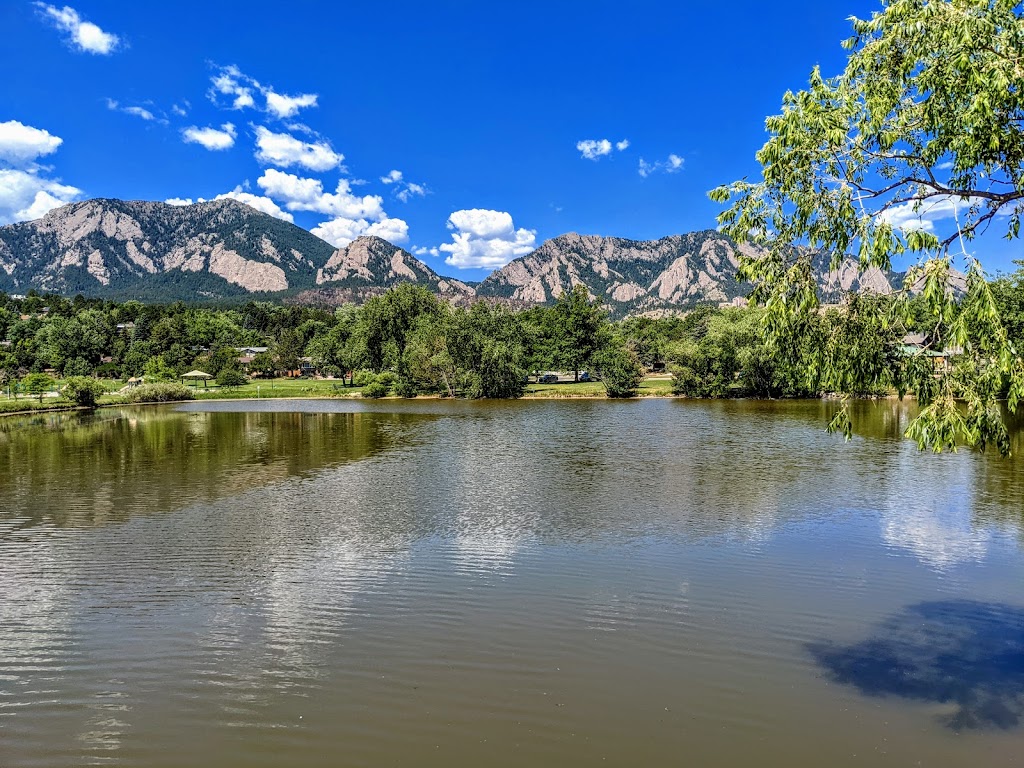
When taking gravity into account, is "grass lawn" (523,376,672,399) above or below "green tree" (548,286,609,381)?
below

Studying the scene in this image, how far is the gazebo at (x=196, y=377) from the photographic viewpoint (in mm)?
111500

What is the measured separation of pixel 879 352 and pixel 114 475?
106ft

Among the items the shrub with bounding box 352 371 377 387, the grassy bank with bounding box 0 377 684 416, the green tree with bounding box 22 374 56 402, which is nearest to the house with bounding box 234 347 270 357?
the grassy bank with bounding box 0 377 684 416

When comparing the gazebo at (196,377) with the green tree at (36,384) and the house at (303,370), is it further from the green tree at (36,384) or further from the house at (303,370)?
the house at (303,370)

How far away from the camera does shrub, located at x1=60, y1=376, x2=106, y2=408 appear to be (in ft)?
248

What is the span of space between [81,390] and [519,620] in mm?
82403

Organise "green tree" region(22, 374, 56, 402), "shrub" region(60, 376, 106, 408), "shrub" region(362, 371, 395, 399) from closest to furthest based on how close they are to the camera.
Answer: "shrub" region(60, 376, 106, 408), "green tree" region(22, 374, 56, 402), "shrub" region(362, 371, 395, 399)

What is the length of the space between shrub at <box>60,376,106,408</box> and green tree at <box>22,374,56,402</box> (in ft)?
31.0

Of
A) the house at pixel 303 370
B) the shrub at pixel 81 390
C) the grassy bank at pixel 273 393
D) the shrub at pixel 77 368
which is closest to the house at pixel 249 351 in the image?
the house at pixel 303 370

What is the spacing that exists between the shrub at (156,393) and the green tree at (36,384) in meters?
10.4

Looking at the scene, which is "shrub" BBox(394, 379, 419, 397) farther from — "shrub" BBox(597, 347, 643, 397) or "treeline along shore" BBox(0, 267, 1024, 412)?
"shrub" BBox(597, 347, 643, 397)

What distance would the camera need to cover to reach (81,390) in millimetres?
75812

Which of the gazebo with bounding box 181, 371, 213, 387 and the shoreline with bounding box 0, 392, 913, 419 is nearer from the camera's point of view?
the shoreline with bounding box 0, 392, 913, 419

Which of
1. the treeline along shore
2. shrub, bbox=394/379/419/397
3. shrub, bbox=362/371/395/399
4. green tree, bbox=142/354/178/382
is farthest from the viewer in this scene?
green tree, bbox=142/354/178/382
